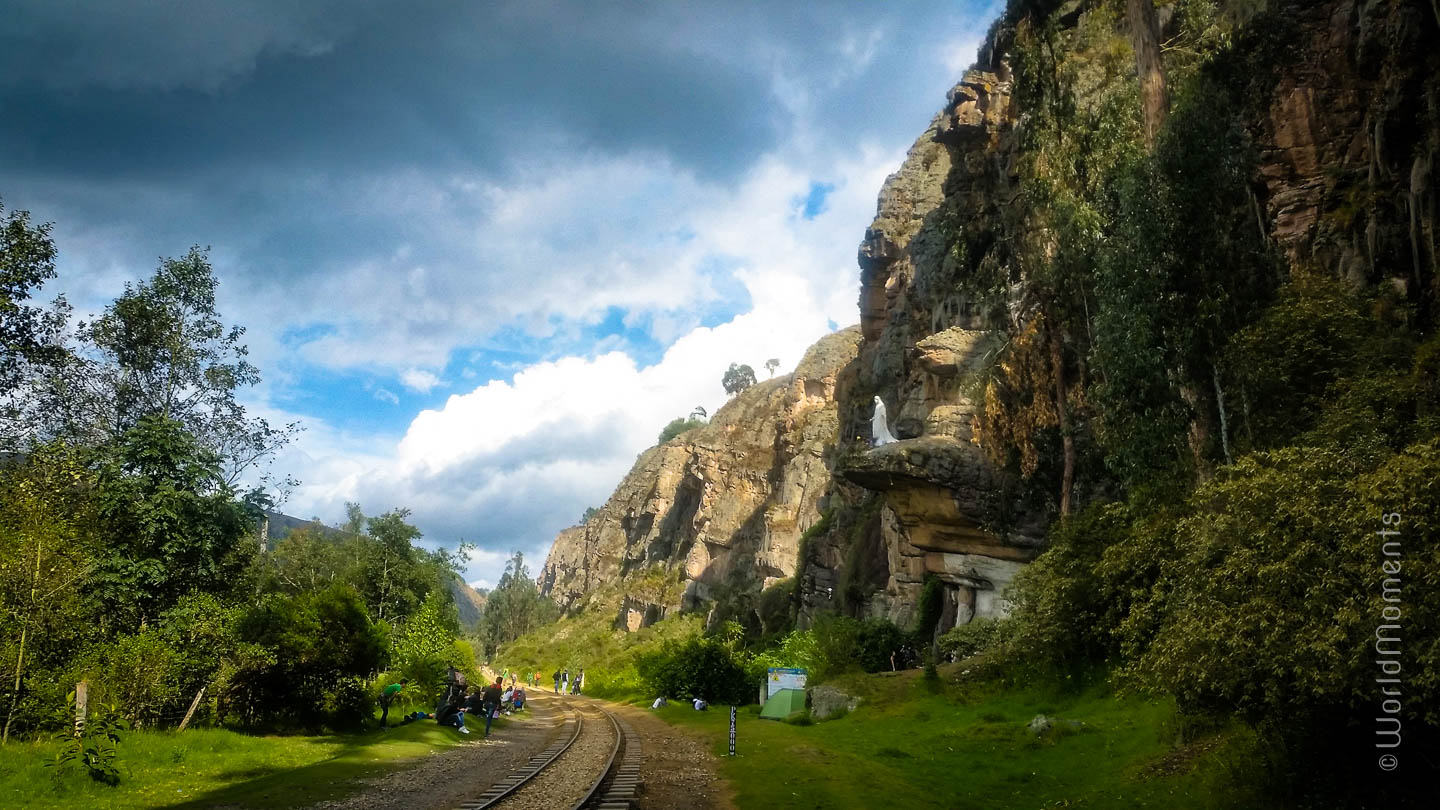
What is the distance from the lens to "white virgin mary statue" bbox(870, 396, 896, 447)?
5698cm

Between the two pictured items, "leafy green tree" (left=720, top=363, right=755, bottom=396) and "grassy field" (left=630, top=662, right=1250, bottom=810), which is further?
"leafy green tree" (left=720, top=363, right=755, bottom=396)

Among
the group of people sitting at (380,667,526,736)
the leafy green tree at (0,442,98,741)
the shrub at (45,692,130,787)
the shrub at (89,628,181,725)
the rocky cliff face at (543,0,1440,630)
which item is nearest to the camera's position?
the shrub at (45,692,130,787)

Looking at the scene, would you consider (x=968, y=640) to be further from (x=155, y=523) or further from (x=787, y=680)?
(x=155, y=523)

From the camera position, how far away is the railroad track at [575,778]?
15.2m

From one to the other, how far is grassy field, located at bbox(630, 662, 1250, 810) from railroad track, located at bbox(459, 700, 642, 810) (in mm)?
2324

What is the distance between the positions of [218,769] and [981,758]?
16.8 m

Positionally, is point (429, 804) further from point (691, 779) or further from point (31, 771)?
point (31, 771)

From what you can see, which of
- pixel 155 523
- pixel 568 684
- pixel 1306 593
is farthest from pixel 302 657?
pixel 568 684

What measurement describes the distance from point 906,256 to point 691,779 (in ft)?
179

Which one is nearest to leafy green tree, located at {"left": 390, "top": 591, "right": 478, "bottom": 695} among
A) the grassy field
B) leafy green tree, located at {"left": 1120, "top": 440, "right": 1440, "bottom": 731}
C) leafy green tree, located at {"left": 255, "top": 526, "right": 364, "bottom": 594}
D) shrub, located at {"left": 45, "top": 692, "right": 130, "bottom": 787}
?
the grassy field

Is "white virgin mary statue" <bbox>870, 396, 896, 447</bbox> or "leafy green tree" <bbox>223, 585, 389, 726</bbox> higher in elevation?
"white virgin mary statue" <bbox>870, 396, 896, 447</bbox>

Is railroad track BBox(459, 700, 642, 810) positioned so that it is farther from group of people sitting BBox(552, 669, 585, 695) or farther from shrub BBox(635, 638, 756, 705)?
group of people sitting BBox(552, 669, 585, 695)

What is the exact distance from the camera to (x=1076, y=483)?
36.6 metres

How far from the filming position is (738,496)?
11388 centimetres
